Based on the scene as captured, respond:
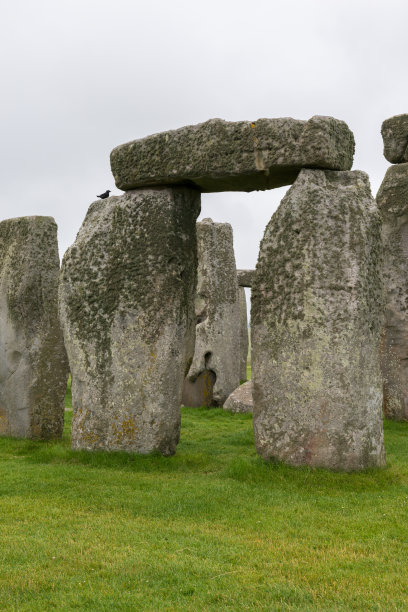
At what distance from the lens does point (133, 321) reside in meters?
8.20

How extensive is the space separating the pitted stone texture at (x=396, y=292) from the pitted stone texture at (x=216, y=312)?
12.3 feet

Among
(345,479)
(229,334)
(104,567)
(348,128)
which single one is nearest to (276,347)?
(345,479)

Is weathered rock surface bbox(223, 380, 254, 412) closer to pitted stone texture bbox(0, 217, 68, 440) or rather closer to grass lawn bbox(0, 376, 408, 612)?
pitted stone texture bbox(0, 217, 68, 440)

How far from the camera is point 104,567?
4.75 metres

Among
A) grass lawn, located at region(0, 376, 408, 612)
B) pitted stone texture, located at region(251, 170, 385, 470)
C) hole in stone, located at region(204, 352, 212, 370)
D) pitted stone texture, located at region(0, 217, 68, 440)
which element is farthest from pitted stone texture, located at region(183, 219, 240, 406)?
pitted stone texture, located at region(251, 170, 385, 470)

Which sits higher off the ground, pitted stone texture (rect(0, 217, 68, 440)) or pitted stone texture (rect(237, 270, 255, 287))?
pitted stone texture (rect(237, 270, 255, 287))

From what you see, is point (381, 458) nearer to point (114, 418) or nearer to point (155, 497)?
Answer: point (155, 497)

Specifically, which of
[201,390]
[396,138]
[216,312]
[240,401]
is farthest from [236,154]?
[201,390]

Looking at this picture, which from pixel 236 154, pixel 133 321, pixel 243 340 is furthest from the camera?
pixel 243 340

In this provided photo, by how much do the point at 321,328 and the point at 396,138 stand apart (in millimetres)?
6064

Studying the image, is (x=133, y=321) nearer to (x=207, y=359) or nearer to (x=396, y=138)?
(x=396, y=138)

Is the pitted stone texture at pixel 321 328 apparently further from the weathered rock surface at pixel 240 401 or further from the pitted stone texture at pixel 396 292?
the weathered rock surface at pixel 240 401

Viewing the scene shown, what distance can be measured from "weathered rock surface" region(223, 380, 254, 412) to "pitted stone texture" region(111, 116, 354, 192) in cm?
593

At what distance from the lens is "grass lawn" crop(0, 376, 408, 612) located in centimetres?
430
